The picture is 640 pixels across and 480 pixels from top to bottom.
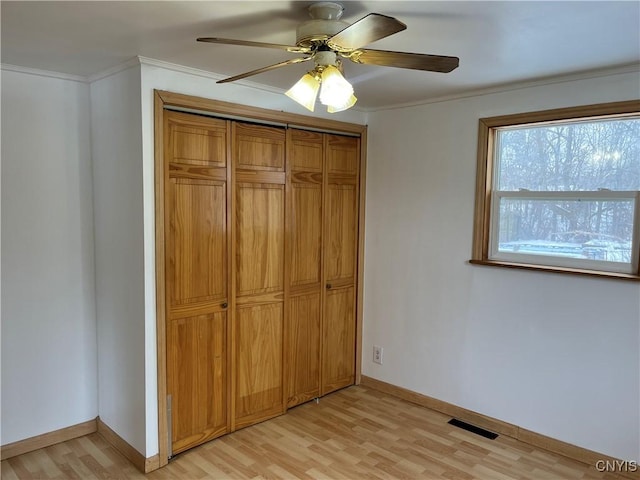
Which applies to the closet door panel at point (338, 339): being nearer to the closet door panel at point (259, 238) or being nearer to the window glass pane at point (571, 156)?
the closet door panel at point (259, 238)

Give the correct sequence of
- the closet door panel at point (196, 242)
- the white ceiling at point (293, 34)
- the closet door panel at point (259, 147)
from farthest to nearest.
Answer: the closet door panel at point (259, 147), the closet door panel at point (196, 242), the white ceiling at point (293, 34)

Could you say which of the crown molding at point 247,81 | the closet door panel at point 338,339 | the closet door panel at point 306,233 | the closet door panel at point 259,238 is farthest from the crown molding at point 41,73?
the closet door panel at point 338,339

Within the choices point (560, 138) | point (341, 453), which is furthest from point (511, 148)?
point (341, 453)

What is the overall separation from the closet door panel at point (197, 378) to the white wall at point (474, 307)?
1395 millimetres

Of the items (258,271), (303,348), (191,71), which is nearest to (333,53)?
(191,71)

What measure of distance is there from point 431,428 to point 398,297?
0.98 meters

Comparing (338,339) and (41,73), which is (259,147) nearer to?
(41,73)

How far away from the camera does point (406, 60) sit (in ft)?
5.64

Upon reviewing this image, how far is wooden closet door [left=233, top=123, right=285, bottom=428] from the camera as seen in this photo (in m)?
3.02

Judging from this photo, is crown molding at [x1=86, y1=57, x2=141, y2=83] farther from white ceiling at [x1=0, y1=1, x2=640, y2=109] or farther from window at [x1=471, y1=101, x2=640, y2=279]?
window at [x1=471, y1=101, x2=640, y2=279]

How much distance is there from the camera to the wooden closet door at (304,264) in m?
3.33

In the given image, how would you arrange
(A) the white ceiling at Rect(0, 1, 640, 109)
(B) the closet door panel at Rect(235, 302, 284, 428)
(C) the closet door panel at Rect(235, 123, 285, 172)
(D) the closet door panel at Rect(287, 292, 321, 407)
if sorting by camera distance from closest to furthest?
(A) the white ceiling at Rect(0, 1, 640, 109) < (C) the closet door panel at Rect(235, 123, 285, 172) < (B) the closet door panel at Rect(235, 302, 284, 428) < (D) the closet door panel at Rect(287, 292, 321, 407)

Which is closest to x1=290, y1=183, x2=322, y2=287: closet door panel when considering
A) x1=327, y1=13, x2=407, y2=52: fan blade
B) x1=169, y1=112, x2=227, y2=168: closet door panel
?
x1=169, y1=112, x2=227, y2=168: closet door panel

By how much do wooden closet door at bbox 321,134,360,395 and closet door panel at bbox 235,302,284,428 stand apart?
18.8 inches
